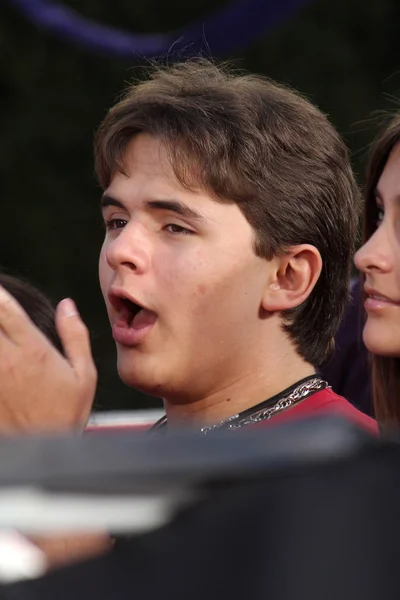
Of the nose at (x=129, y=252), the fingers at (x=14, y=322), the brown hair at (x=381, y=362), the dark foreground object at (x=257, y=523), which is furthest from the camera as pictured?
the brown hair at (x=381, y=362)

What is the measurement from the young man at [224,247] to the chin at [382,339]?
0.35 feet

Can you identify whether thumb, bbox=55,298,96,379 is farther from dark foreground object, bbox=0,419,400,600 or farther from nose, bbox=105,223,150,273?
dark foreground object, bbox=0,419,400,600

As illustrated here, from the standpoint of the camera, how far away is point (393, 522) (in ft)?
2.16

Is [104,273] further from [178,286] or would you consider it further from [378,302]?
[378,302]

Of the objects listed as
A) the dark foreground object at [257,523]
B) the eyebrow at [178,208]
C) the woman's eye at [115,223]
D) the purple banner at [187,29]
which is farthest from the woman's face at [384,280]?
the purple banner at [187,29]

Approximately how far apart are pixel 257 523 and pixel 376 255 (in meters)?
1.40

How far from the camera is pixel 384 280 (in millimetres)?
1999

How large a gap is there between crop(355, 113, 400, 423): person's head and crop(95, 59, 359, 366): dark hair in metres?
0.06

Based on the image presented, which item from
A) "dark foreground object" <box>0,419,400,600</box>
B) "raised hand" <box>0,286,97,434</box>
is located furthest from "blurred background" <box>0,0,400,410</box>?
"dark foreground object" <box>0,419,400,600</box>

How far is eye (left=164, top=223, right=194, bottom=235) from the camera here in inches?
76.0

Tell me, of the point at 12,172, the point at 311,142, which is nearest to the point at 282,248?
the point at 311,142

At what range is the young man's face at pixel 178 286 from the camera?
1886 mm

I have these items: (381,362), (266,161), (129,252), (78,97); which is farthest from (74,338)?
(78,97)

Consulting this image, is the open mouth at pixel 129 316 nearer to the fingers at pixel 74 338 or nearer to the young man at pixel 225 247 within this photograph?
the young man at pixel 225 247
